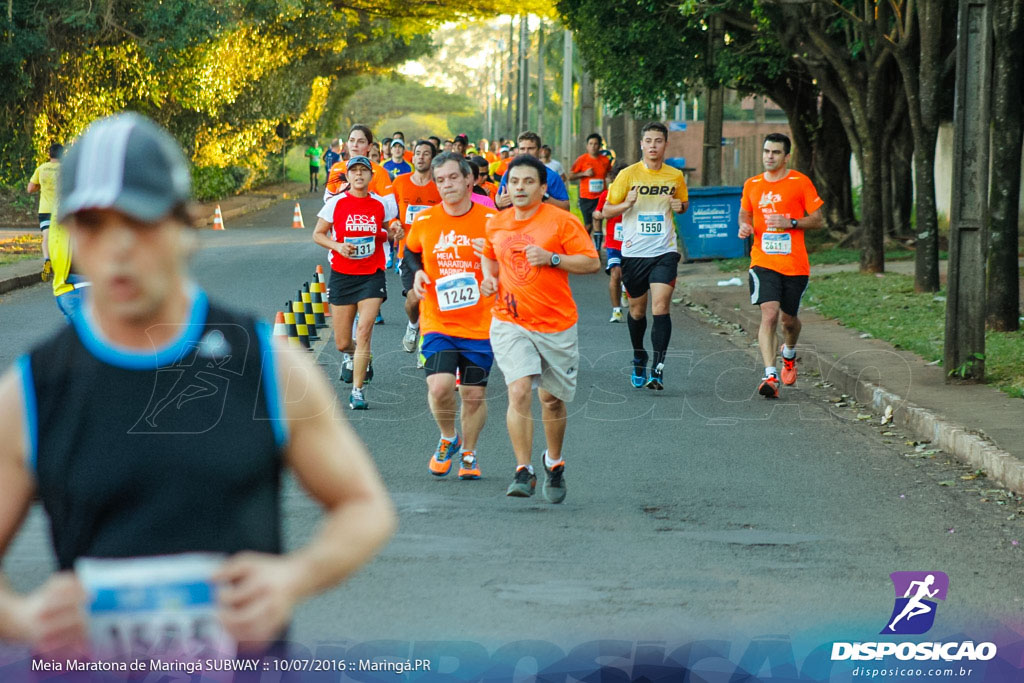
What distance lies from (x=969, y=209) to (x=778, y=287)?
1.60 meters

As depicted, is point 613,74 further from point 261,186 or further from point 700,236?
point 261,186

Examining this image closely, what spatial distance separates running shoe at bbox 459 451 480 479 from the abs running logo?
8.93 ft

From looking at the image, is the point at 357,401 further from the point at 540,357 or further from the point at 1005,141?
the point at 1005,141

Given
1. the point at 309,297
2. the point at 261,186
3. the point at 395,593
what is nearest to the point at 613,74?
the point at 309,297

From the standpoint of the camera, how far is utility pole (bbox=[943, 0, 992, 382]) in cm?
1070

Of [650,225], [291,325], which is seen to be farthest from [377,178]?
[650,225]

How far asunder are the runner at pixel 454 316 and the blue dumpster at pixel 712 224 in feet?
46.5

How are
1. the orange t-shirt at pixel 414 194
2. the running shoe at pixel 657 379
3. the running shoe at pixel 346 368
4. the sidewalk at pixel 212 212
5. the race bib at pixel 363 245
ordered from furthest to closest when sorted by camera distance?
the sidewalk at pixel 212 212
the orange t-shirt at pixel 414 194
the running shoe at pixel 657 379
the running shoe at pixel 346 368
the race bib at pixel 363 245

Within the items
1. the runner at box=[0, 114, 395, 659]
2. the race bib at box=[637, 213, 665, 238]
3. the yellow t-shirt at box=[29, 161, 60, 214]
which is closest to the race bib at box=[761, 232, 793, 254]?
the race bib at box=[637, 213, 665, 238]

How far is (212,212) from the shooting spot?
1489 inches

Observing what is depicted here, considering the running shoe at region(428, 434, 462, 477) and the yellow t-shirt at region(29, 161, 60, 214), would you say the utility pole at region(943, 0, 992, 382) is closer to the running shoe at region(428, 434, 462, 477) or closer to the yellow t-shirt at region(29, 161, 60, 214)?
the running shoe at region(428, 434, 462, 477)

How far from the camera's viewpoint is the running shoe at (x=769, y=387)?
1077cm

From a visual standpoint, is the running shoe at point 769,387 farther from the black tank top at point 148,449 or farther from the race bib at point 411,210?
the black tank top at point 148,449

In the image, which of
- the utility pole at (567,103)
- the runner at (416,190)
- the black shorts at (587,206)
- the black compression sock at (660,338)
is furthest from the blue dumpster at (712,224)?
the utility pole at (567,103)
